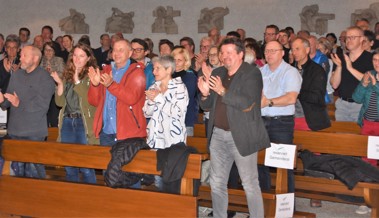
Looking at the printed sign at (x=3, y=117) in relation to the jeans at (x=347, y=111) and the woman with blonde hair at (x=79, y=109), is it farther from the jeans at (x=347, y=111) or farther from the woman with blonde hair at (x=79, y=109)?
the jeans at (x=347, y=111)

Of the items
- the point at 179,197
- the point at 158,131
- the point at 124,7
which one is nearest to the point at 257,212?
the point at 179,197

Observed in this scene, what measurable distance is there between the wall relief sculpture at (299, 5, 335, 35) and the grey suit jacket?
30.2 ft

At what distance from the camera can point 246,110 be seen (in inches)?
211

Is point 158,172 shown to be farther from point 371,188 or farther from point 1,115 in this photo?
point 1,115

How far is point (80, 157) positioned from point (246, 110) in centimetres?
166

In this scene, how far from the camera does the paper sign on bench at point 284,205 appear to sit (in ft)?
19.6

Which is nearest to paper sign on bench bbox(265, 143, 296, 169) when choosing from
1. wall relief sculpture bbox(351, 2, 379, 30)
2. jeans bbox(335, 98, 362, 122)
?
jeans bbox(335, 98, 362, 122)

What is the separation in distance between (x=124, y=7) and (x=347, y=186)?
1097cm

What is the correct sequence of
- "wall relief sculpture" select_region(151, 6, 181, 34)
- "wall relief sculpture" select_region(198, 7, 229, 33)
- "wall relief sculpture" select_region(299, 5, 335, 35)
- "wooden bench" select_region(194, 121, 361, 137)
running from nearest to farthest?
"wooden bench" select_region(194, 121, 361, 137) < "wall relief sculpture" select_region(299, 5, 335, 35) < "wall relief sculpture" select_region(198, 7, 229, 33) < "wall relief sculpture" select_region(151, 6, 181, 34)

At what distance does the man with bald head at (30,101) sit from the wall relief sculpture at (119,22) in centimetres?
960

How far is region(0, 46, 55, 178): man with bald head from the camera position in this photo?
6.64 meters

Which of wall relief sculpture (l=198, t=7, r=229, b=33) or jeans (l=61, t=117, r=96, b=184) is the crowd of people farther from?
wall relief sculpture (l=198, t=7, r=229, b=33)

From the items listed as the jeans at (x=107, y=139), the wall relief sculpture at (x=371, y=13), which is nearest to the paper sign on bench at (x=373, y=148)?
the jeans at (x=107, y=139)

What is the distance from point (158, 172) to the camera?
5664 millimetres
